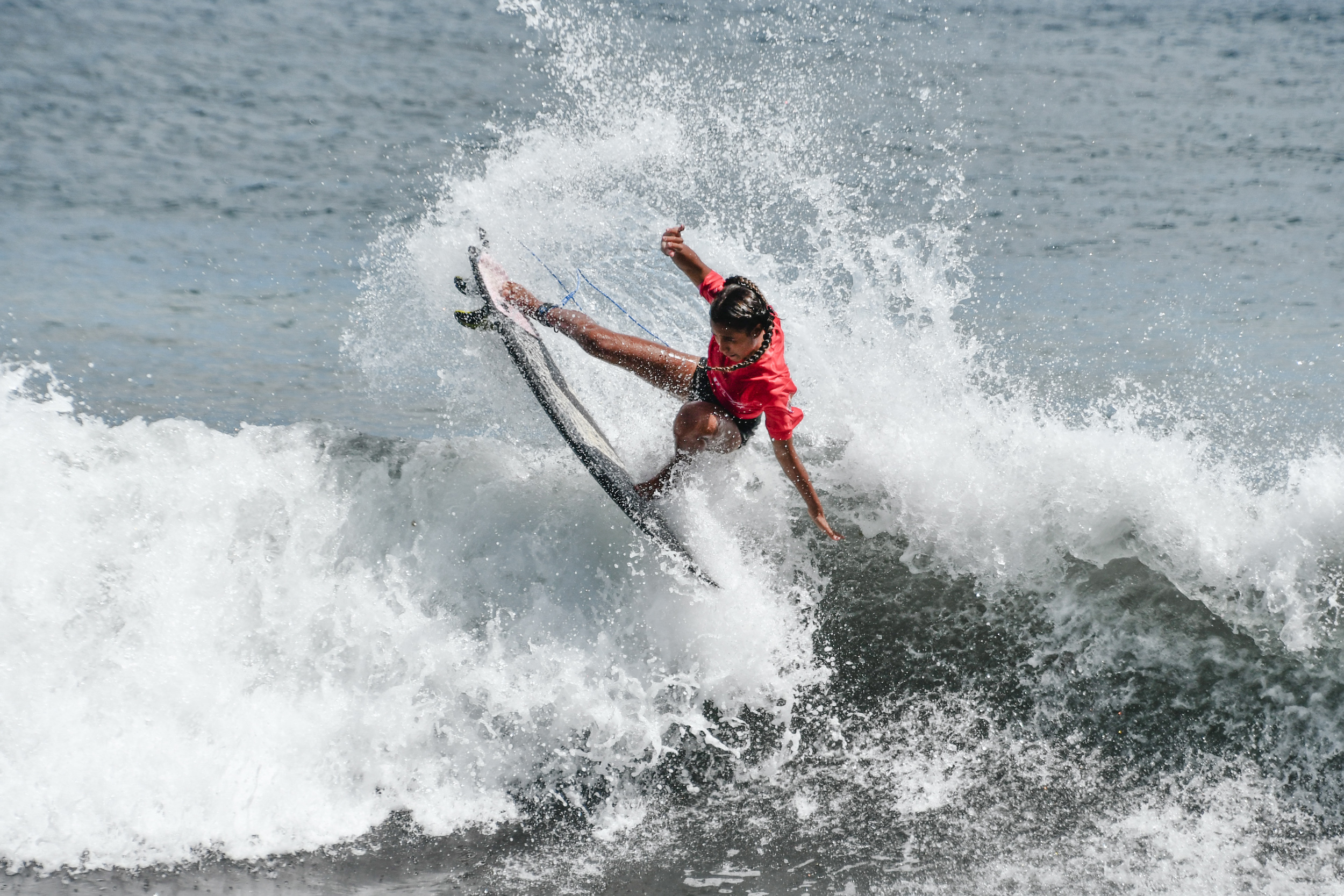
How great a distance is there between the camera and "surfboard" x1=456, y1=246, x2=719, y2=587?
4727 mm

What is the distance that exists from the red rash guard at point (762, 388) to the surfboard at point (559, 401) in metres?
0.73

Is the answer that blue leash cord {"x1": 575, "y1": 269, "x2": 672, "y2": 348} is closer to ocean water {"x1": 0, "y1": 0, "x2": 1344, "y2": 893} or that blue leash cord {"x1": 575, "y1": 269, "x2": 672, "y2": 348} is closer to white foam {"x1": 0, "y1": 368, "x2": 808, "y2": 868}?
ocean water {"x1": 0, "y1": 0, "x2": 1344, "y2": 893}

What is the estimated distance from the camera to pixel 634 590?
5.06 m

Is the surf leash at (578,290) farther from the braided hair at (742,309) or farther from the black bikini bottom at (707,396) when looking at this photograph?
the braided hair at (742,309)

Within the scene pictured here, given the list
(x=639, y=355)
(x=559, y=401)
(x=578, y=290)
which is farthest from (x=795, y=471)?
(x=578, y=290)

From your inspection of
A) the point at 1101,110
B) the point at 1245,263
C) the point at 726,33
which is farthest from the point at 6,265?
the point at 1101,110

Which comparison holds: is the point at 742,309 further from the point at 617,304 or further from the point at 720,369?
the point at 617,304

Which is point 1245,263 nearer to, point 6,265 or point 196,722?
point 196,722

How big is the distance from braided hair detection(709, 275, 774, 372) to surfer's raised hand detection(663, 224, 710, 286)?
2.16 ft

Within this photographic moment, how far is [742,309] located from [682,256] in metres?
1.05

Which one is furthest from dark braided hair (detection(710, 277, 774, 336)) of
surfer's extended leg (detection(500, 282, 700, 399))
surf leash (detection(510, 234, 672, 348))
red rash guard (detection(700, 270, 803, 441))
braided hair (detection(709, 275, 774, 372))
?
surf leash (detection(510, 234, 672, 348))

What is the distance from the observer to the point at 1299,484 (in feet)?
17.4

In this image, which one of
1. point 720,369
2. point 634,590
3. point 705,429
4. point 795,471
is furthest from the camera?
point 634,590

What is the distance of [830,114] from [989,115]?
359 cm
